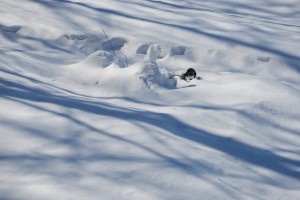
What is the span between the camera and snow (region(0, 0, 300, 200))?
1520 mm

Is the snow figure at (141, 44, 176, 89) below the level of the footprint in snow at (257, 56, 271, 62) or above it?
below

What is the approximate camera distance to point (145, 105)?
2.37m

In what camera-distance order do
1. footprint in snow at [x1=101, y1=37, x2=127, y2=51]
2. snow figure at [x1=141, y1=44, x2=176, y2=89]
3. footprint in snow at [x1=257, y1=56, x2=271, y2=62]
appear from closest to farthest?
snow figure at [x1=141, y1=44, x2=176, y2=89] < footprint in snow at [x1=257, y1=56, x2=271, y2=62] < footprint in snow at [x1=101, y1=37, x2=127, y2=51]

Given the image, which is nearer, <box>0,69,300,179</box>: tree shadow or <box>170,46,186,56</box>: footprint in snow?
<box>0,69,300,179</box>: tree shadow

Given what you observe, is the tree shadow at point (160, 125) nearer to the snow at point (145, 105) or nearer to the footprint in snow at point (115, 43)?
the snow at point (145, 105)

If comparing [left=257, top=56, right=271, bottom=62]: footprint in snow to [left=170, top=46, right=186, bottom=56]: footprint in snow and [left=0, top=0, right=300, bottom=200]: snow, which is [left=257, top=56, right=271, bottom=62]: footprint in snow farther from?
[left=170, top=46, right=186, bottom=56]: footprint in snow

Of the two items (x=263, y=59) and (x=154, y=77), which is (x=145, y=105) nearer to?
(x=154, y=77)

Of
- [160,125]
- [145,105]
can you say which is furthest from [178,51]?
[160,125]

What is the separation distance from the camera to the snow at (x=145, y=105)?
1.52 meters

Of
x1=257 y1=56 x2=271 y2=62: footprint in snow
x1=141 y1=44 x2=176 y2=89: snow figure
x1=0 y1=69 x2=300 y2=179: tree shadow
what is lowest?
x1=0 y1=69 x2=300 y2=179: tree shadow

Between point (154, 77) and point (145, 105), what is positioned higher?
point (154, 77)

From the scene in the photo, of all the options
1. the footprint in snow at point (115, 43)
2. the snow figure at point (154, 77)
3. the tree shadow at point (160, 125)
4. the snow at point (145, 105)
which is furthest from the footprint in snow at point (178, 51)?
the tree shadow at point (160, 125)

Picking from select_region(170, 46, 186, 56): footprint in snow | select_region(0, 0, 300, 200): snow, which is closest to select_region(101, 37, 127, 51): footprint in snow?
select_region(0, 0, 300, 200): snow

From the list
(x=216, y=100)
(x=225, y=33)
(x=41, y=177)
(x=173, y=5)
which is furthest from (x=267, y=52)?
(x=41, y=177)
